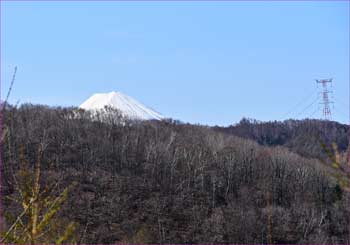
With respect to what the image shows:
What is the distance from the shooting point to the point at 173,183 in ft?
158

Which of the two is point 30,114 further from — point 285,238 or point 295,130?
point 295,130

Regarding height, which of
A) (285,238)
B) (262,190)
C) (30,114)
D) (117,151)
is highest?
(30,114)

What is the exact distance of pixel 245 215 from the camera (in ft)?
137

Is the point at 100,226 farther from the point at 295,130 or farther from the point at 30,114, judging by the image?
the point at 295,130

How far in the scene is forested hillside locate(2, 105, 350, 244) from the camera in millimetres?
40625

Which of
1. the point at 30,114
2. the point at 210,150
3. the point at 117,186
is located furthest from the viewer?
the point at 30,114

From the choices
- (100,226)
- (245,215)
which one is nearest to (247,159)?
(245,215)

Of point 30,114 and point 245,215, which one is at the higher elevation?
point 30,114

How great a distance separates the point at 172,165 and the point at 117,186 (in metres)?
5.33

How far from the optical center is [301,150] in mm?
65250

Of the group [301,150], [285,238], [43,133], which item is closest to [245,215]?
[285,238]

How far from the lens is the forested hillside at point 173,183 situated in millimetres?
40625

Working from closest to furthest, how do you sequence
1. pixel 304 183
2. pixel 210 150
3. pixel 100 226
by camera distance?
1. pixel 100 226
2. pixel 304 183
3. pixel 210 150

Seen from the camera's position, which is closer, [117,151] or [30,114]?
[117,151]
